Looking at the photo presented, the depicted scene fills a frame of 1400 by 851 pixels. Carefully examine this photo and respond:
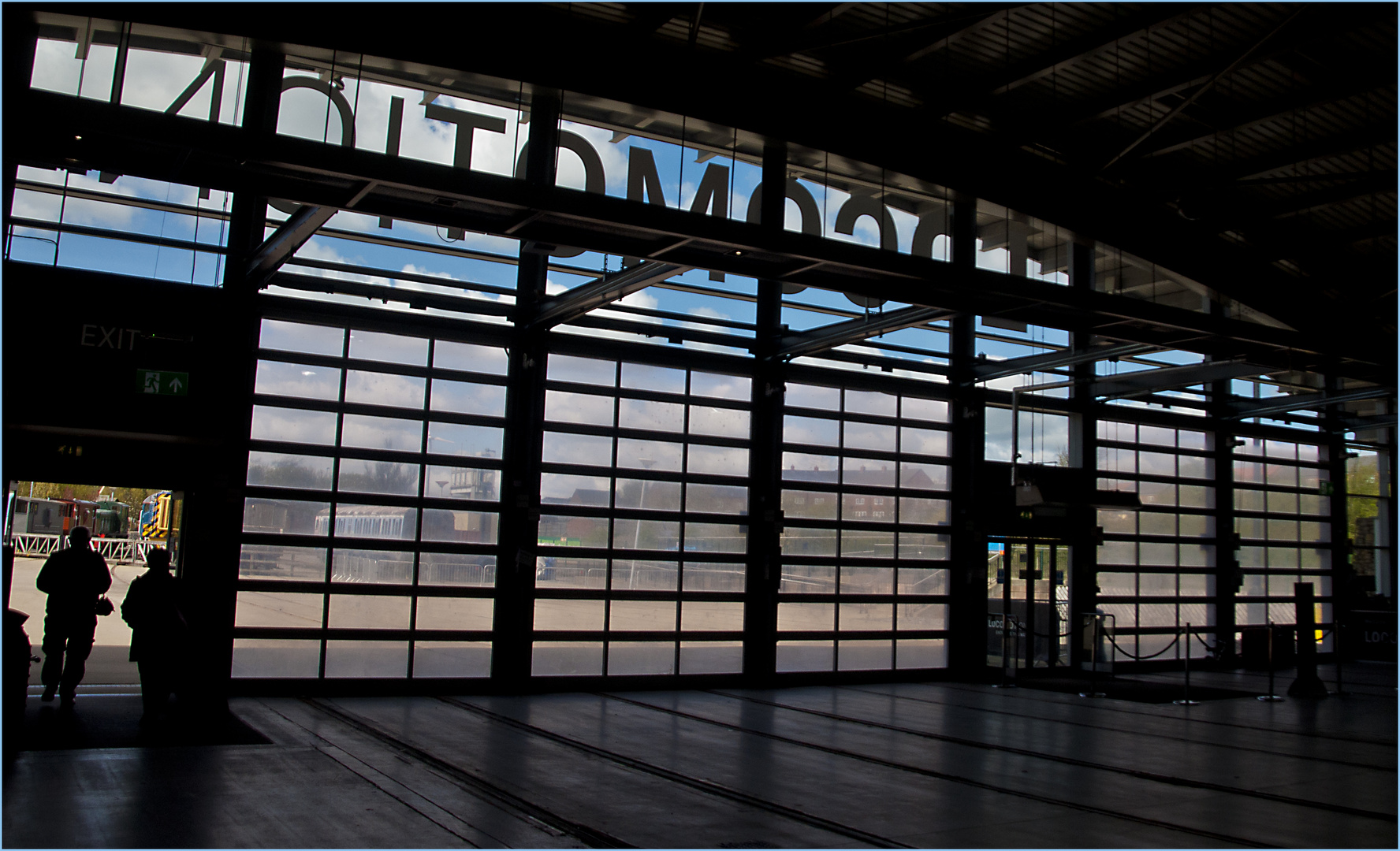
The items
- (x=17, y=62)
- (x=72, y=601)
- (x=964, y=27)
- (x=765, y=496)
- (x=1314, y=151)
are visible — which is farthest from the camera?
(x=765, y=496)

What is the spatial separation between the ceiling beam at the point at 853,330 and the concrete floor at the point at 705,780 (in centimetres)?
488

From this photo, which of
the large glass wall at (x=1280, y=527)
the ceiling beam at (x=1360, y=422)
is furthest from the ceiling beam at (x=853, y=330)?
the ceiling beam at (x=1360, y=422)

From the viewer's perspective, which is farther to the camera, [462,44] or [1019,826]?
[462,44]

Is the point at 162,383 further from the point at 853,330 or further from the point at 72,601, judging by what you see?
the point at 853,330

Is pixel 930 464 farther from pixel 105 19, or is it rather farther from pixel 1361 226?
pixel 105 19

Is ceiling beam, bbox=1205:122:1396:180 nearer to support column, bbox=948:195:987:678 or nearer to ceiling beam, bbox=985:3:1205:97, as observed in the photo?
ceiling beam, bbox=985:3:1205:97

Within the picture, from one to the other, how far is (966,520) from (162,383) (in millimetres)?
12291

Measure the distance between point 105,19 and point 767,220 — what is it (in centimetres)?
672

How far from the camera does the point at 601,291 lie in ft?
39.5

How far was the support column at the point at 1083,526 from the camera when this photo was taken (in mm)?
18312

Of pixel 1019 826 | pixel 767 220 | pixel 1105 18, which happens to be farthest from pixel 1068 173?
pixel 1019 826

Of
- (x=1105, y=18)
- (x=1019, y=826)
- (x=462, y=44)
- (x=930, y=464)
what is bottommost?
(x=1019, y=826)

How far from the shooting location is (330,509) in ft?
42.5

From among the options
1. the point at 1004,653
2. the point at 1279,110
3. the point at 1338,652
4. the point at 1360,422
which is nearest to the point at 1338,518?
the point at 1360,422
